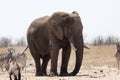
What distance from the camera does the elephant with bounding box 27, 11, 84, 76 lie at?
76.0 ft

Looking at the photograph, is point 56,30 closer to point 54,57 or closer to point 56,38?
point 56,38

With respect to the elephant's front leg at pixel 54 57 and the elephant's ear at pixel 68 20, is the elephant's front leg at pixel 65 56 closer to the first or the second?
the elephant's front leg at pixel 54 57

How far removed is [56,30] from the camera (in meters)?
24.2

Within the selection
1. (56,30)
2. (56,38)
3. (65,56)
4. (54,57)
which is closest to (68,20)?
(56,30)

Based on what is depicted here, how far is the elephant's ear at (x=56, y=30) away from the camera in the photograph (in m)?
23.8

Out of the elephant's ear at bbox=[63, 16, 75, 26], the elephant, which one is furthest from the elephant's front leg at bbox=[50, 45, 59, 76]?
the elephant's ear at bbox=[63, 16, 75, 26]

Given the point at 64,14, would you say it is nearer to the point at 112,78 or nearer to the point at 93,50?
the point at 112,78

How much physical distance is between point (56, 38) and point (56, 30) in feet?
1.23

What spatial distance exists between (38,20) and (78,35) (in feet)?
12.6

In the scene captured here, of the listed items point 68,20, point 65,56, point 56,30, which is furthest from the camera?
point 65,56

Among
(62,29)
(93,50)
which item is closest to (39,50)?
(62,29)

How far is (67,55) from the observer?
80.8 ft

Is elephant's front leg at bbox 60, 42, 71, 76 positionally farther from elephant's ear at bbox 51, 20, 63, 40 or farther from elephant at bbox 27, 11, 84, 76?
elephant's ear at bbox 51, 20, 63, 40

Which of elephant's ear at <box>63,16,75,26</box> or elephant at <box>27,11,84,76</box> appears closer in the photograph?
elephant at <box>27,11,84,76</box>
